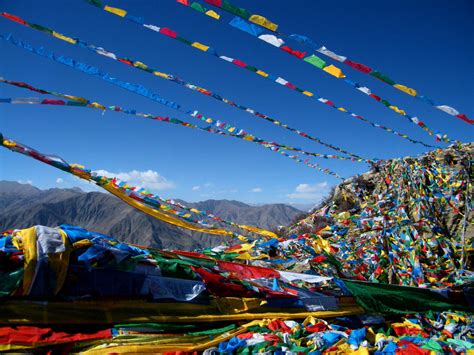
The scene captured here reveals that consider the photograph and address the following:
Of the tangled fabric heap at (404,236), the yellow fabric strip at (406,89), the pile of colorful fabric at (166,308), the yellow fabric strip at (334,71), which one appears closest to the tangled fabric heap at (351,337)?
the pile of colorful fabric at (166,308)

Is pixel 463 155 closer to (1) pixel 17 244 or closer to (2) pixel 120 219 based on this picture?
(1) pixel 17 244

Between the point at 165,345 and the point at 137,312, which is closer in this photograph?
the point at 165,345

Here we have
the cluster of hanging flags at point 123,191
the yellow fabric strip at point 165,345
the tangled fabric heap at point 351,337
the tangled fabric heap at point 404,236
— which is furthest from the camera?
the tangled fabric heap at point 404,236

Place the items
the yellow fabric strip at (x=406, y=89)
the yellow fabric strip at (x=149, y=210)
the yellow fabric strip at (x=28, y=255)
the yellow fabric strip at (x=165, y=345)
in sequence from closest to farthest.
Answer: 1. the yellow fabric strip at (x=165, y=345)
2. the yellow fabric strip at (x=28, y=255)
3. the yellow fabric strip at (x=406, y=89)
4. the yellow fabric strip at (x=149, y=210)

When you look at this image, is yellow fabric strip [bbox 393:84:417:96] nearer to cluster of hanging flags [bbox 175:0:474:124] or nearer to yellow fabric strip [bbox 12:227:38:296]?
cluster of hanging flags [bbox 175:0:474:124]

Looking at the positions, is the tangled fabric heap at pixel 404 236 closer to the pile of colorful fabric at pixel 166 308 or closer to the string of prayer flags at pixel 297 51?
the pile of colorful fabric at pixel 166 308

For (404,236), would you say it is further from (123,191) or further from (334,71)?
→ (123,191)

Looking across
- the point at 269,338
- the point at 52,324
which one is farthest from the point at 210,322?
the point at 52,324

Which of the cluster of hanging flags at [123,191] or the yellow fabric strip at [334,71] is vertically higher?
the yellow fabric strip at [334,71]

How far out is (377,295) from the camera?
621cm

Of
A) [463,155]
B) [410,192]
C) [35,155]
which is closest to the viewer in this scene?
[35,155]

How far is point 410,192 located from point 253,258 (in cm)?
672

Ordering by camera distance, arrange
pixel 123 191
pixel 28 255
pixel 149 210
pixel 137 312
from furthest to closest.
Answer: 1. pixel 149 210
2. pixel 123 191
3. pixel 137 312
4. pixel 28 255

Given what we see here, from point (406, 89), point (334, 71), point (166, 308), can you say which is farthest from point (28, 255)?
point (406, 89)
